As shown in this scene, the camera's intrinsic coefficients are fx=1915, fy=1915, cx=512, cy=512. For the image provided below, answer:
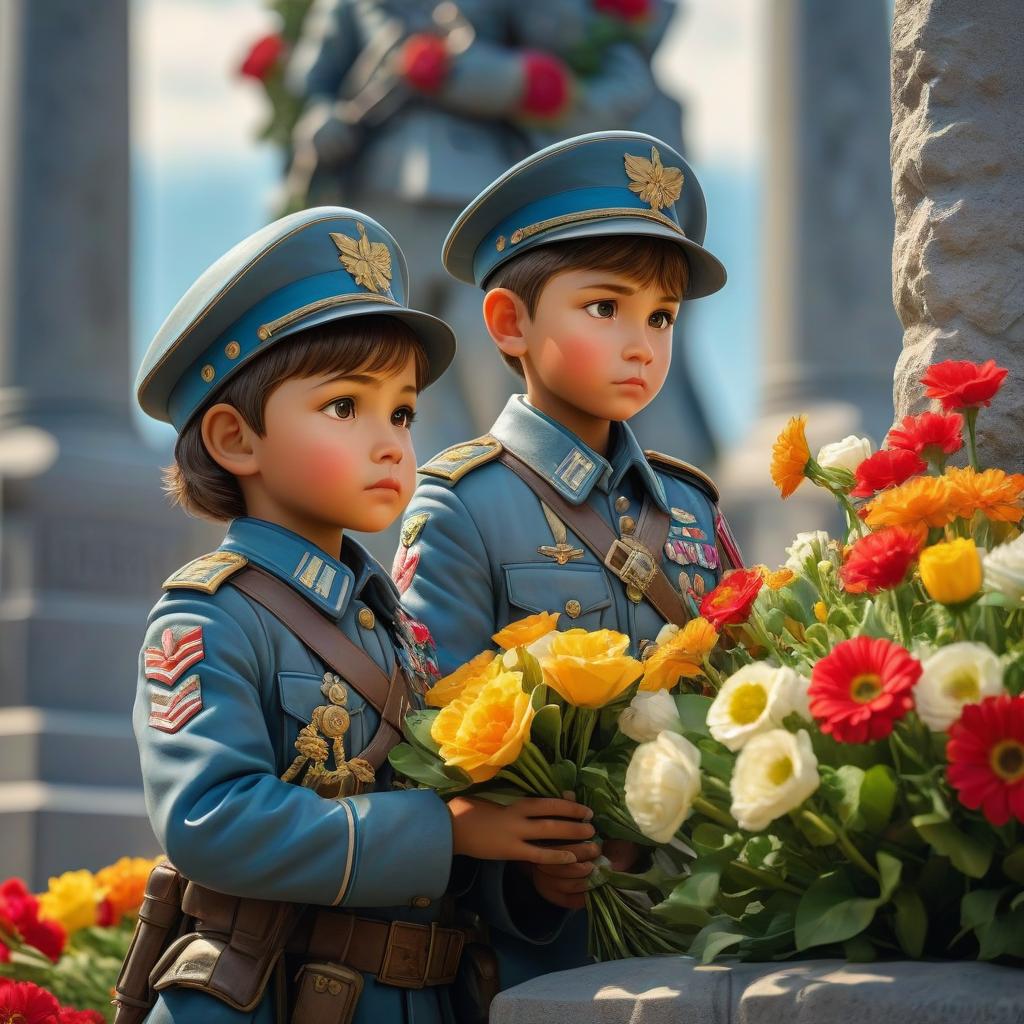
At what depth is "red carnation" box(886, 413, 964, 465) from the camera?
281 centimetres

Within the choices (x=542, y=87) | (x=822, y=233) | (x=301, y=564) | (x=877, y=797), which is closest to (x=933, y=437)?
(x=877, y=797)

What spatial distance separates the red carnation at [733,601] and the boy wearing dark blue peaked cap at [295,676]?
0.35 meters

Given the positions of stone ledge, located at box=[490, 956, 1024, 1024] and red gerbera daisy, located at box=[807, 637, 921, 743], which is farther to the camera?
red gerbera daisy, located at box=[807, 637, 921, 743]

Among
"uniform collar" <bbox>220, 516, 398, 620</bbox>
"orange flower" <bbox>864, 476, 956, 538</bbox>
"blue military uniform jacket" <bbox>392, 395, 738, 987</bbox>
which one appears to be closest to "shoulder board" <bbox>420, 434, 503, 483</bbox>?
"blue military uniform jacket" <bbox>392, 395, 738, 987</bbox>

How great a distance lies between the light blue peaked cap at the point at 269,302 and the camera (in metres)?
2.80

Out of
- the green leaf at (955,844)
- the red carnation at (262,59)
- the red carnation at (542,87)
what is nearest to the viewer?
the green leaf at (955,844)

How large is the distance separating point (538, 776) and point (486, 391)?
8358 mm

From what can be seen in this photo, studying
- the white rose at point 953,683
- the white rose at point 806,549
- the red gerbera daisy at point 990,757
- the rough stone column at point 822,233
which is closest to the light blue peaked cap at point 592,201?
the white rose at point 806,549

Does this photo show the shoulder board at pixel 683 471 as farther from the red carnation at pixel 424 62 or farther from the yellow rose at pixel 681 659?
the red carnation at pixel 424 62

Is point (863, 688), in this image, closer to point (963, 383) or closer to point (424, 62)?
point (963, 383)

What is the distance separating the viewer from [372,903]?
257cm

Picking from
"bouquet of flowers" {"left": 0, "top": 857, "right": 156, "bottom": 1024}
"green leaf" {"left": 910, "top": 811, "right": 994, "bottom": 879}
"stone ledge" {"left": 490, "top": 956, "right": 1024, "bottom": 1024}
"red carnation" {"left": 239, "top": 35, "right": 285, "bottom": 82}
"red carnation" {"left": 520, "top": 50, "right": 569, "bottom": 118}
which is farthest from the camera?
"red carnation" {"left": 239, "top": 35, "right": 285, "bottom": 82}

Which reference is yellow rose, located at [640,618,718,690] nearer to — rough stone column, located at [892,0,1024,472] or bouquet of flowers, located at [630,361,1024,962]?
bouquet of flowers, located at [630,361,1024,962]

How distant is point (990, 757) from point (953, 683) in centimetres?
11
